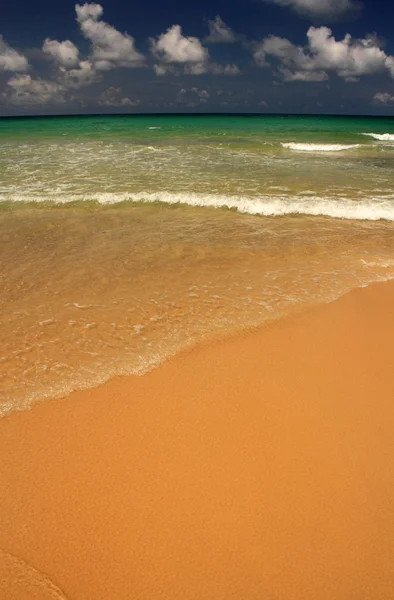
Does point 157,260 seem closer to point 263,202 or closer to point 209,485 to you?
point 209,485

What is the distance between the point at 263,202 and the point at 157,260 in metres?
4.67

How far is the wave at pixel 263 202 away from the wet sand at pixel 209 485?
625cm

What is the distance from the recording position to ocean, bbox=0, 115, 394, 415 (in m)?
4.49

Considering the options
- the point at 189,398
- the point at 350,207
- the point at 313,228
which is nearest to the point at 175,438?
the point at 189,398

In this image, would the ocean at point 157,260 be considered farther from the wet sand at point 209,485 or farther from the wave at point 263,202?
the wet sand at point 209,485

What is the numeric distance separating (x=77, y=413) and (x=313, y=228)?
6.65 meters

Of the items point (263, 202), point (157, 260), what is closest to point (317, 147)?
point (263, 202)

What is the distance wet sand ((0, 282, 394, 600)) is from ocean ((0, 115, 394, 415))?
0.59 m

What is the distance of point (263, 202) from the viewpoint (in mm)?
10523

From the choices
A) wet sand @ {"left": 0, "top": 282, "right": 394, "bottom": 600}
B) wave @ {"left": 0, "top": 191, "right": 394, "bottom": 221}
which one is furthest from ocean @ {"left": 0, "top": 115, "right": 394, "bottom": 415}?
wet sand @ {"left": 0, "top": 282, "right": 394, "bottom": 600}

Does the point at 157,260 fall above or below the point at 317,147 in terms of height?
below

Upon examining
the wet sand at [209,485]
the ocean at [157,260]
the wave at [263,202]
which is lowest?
the wet sand at [209,485]

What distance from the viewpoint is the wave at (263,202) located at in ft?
32.1

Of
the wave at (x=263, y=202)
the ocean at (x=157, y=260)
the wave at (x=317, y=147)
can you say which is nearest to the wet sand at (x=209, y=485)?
the ocean at (x=157, y=260)
